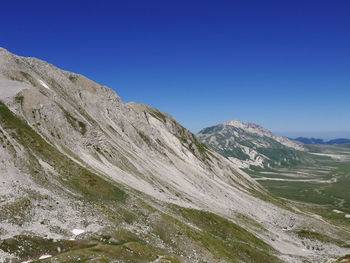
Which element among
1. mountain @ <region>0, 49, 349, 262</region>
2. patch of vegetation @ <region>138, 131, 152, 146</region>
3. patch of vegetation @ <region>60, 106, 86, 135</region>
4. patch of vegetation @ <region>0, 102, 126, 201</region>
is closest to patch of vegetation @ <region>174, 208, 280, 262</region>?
mountain @ <region>0, 49, 349, 262</region>

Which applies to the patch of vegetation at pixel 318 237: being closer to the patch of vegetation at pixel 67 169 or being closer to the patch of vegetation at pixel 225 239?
the patch of vegetation at pixel 225 239

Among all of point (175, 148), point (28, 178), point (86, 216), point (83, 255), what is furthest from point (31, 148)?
point (175, 148)

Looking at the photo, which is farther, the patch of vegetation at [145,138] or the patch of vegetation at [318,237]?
the patch of vegetation at [145,138]

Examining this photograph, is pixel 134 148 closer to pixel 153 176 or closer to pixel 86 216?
pixel 153 176

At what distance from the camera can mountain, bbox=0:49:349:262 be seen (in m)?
39.4

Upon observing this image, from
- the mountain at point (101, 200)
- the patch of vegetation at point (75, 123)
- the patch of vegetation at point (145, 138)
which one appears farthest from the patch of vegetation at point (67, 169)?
the patch of vegetation at point (145, 138)

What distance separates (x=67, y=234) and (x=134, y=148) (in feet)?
280

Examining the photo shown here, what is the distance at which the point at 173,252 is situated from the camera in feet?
149

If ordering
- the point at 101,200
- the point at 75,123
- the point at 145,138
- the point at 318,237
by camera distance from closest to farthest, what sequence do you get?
the point at 101,200 → the point at 75,123 → the point at 318,237 → the point at 145,138

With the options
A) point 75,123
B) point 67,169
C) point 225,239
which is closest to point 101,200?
point 67,169

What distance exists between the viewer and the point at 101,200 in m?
56.2

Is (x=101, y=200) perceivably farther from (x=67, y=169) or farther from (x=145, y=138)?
(x=145, y=138)

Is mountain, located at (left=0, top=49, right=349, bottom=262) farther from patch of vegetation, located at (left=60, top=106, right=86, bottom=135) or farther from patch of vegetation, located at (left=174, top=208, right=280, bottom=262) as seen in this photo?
patch of vegetation, located at (left=60, top=106, right=86, bottom=135)

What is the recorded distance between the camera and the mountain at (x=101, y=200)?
39438 millimetres
